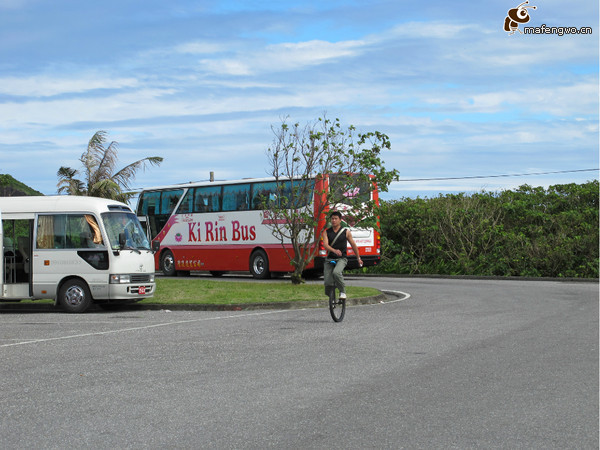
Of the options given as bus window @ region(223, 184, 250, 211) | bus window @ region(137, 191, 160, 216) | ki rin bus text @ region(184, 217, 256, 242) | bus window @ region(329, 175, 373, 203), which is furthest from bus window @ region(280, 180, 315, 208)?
bus window @ region(137, 191, 160, 216)

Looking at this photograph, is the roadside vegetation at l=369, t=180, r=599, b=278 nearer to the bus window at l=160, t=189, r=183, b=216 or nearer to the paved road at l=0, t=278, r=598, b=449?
the bus window at l=160, t=189, r=183, b=216

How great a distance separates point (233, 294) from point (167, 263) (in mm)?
14864

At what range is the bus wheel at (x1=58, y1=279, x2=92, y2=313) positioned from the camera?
58.2 feet

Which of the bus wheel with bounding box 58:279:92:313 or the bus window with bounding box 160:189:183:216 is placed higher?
the bus window with bounding box 160:189:183:216

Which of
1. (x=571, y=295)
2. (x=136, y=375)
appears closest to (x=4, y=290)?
(x=136, y=375)

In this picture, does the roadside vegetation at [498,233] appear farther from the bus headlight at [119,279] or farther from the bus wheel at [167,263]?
the bus headlight at [119,279]

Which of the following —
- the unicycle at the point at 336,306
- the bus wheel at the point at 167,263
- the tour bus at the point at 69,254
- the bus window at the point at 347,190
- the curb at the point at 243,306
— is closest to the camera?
the unicycle at the point at 336,306

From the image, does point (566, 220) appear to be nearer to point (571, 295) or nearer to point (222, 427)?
Result: point (571, 295)

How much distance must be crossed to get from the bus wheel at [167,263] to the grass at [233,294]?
10769mm

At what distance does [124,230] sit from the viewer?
18.4 metres

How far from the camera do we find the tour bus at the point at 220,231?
2964 cm

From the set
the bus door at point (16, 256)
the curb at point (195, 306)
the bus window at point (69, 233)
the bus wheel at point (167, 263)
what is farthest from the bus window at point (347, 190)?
the bus wheel at point (167, 263)

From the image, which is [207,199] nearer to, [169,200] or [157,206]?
[169,200]

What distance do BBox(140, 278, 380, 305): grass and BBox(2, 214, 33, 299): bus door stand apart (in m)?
2.66
